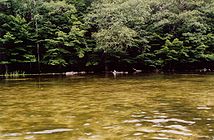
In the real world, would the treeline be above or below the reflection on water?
above

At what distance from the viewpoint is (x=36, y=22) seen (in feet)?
94.9

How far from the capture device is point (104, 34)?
27.0 metres

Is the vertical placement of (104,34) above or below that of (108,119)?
above

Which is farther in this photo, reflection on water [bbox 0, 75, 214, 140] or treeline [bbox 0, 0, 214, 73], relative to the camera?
treeline [bbox 0, 0, 214, 73]

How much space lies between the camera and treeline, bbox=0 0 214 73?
27672 millimetres

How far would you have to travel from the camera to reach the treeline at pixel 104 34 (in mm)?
27672

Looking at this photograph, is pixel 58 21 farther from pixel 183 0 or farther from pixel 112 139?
pixel 112 139

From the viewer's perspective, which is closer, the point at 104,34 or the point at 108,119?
the point at 108,119

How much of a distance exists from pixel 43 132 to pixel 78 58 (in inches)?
991

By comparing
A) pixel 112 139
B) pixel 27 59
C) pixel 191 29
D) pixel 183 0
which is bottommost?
pixel 112 139

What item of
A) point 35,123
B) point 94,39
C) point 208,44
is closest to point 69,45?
point 94,39

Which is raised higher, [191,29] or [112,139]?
[191,29]

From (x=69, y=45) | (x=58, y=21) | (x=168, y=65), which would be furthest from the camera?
(x=168, y=65)

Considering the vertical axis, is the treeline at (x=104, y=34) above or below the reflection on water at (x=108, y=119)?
above
